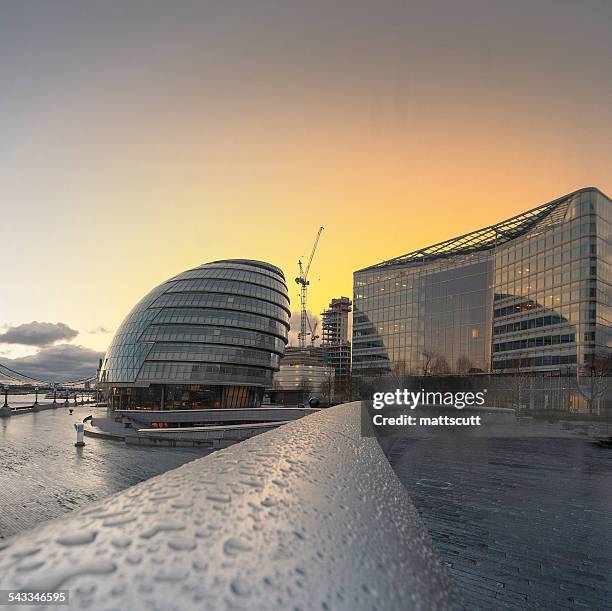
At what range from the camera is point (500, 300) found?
249 ft

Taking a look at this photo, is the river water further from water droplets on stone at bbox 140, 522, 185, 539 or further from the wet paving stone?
water droplets on stone at bbox 140, 522, 185, 539

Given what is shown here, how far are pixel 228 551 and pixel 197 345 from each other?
2608 inches

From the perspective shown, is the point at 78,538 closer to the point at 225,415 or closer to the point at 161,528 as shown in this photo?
the point at 161,528

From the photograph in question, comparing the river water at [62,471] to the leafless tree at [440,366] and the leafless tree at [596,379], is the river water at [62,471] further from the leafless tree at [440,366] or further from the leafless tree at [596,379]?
the leafless tree at [440,366]

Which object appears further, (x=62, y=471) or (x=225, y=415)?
(x=225, y=415)

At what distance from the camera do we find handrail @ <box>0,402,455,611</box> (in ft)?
2.71

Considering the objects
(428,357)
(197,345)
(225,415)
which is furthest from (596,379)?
(197,345)

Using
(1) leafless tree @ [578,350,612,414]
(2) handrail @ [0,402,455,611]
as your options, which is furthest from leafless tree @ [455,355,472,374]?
(2) handrail @ [0,402,455,611]

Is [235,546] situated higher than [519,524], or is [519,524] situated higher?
[235,546]

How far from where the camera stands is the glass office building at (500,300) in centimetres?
6228

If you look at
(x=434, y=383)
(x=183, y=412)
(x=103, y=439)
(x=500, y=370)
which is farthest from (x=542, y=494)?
(x=500, y=370)

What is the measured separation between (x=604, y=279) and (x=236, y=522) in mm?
73994

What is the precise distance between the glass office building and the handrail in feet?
226

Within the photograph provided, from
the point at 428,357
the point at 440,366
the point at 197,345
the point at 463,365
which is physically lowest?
the point at 440,366
